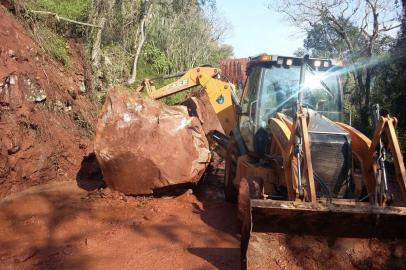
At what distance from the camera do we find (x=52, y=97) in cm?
850

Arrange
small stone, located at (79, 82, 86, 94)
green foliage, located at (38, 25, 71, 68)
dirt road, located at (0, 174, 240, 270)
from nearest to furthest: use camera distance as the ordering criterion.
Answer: dirt road, located at (0, 174, 240, 270) → green foliage, located at (38, 25, 71, 68) → small stone, located at (79, 82, 86, 94)

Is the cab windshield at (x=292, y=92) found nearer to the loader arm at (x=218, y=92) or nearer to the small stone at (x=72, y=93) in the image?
the loader arm at (x=218, y=92)

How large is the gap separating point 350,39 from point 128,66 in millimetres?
9324

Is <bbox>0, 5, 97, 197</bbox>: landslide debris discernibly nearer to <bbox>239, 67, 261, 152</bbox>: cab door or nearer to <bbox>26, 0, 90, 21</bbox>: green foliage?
<bbox>26, 0, 90, 21</bbox>: green foliage

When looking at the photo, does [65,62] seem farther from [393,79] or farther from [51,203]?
[393,79]

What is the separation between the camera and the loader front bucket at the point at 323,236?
429cm

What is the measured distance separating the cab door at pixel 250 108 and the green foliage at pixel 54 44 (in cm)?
437

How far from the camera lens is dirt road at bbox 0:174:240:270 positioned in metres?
4.96

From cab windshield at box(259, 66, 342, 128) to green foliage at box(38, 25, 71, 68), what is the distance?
4.98 m

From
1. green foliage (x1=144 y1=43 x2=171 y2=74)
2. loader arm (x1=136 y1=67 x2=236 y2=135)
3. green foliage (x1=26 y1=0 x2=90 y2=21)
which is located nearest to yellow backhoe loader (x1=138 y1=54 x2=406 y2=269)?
loader arm (x1=136 y1=67 x2=236 y2=135)

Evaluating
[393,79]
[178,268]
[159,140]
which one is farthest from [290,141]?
[393,79]

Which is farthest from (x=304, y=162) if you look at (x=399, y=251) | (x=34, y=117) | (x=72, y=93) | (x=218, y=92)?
(x=72, y=93)

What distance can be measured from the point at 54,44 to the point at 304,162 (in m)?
6.74

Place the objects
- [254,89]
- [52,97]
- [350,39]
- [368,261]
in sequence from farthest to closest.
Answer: [350,39] → [52,97] → [254,89] → [368,261]
